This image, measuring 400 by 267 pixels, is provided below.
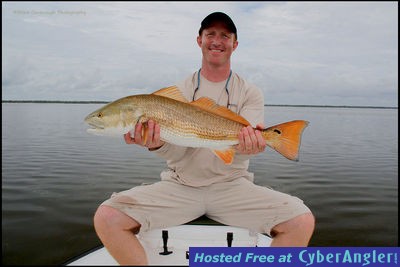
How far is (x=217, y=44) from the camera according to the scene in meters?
4.22

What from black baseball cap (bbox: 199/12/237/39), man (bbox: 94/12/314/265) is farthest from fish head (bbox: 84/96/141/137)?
black baseball cap (bbox: 199/12/237/39)

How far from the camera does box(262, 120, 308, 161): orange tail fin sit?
3504 millimetres

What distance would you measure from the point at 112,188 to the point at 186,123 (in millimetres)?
7280

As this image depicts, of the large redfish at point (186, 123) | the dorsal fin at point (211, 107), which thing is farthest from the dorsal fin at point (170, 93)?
the dorsal fin at point (211, 107)

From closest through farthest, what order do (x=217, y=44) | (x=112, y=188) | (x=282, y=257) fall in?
(x=282, y=257), (x=217, y=44), (x=112, y=188)

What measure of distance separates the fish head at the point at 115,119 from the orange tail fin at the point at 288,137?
4.25ft

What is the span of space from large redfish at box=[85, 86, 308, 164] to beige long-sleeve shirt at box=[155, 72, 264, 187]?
40 cm

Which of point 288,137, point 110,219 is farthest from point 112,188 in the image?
point 288,137

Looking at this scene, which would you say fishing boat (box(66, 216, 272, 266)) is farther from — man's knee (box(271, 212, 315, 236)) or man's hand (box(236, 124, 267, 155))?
man's hand (box(236, 124, 267, 155))

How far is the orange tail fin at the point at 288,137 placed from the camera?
350 cm

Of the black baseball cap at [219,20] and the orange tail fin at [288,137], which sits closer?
the orange tail fin at [288,137]

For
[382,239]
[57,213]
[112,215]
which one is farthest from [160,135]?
[382,239]

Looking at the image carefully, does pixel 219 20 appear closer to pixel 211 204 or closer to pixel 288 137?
pixel 288 137

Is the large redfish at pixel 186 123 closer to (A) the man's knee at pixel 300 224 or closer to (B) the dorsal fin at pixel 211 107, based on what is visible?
(B) the dorsal fin at pixel 211 107
